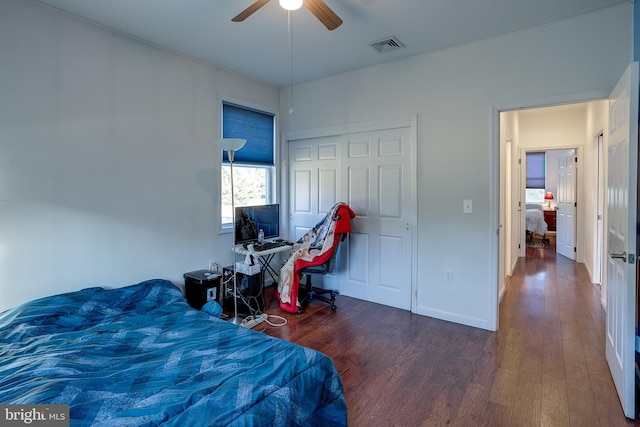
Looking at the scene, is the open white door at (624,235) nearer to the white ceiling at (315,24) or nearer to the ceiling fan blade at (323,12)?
the white ceiling at (315,24)

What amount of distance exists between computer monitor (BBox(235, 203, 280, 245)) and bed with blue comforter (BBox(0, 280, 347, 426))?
1.32 m

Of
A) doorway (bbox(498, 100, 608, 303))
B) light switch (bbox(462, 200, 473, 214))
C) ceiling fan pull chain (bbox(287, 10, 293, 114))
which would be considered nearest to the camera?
ceiling fan pull chain (bbox(287, 10, 293, 114))

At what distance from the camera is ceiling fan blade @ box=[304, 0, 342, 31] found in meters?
1.99

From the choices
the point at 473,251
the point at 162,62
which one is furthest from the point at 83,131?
the point at 473,251

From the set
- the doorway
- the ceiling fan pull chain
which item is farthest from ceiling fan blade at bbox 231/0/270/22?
the doorway

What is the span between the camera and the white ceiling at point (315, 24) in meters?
2.55

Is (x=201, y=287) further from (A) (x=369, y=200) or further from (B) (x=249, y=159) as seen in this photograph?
(A) (x=369, y=200)

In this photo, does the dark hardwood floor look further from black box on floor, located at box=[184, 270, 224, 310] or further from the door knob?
the door knob

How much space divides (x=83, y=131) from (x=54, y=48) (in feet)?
2.10

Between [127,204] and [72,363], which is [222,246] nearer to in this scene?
[127,204]

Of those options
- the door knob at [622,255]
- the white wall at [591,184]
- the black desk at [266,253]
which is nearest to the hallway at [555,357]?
the white wall at [591,184]

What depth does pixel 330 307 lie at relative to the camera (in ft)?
12.4

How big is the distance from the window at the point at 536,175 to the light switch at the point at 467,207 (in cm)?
767

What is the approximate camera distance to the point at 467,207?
129 inches
